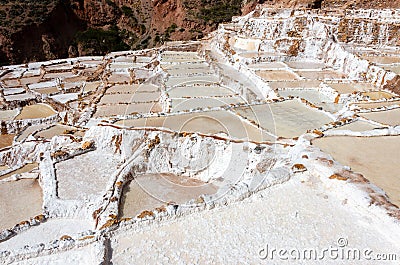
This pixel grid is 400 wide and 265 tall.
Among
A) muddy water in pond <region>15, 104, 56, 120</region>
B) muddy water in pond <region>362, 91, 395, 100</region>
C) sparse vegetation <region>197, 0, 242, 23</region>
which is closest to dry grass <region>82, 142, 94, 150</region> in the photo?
muddy water in pond <region>15, 104, 56, 120</region>

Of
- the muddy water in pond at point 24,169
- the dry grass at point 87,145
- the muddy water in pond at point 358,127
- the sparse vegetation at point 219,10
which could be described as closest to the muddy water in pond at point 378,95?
the muddy water in pond at point 358,127

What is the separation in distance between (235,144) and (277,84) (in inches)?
238

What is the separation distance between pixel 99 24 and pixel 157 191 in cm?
3552

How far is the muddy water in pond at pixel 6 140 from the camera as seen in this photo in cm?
1385

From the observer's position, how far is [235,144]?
7.35 m

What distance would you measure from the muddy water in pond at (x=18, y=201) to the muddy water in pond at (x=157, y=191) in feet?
6.92

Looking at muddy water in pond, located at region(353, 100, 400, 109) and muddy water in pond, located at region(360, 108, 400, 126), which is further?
muddy water in pond, located at region(353, 100, 400, 109)

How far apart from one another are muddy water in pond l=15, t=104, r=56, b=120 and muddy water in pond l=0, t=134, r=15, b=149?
49.8 inches

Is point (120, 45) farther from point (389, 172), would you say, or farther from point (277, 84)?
point (389, 172)

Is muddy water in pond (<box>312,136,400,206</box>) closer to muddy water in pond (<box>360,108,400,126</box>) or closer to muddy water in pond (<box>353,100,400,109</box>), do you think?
muddy water in pond (<box>360,108,400,126</box>)

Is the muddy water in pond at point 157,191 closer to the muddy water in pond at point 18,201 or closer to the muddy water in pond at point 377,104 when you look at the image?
the muddy water in pond at point 18,201

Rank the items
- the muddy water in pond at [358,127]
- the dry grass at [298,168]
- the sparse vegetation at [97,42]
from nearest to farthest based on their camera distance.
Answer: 1. the dry grass at [298,168]
2. the muddy water in pond at [358,127]
3. the sparse vegetation at [97,42]

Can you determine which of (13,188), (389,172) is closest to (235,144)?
(389,172)

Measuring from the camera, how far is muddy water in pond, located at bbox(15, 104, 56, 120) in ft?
52.4
